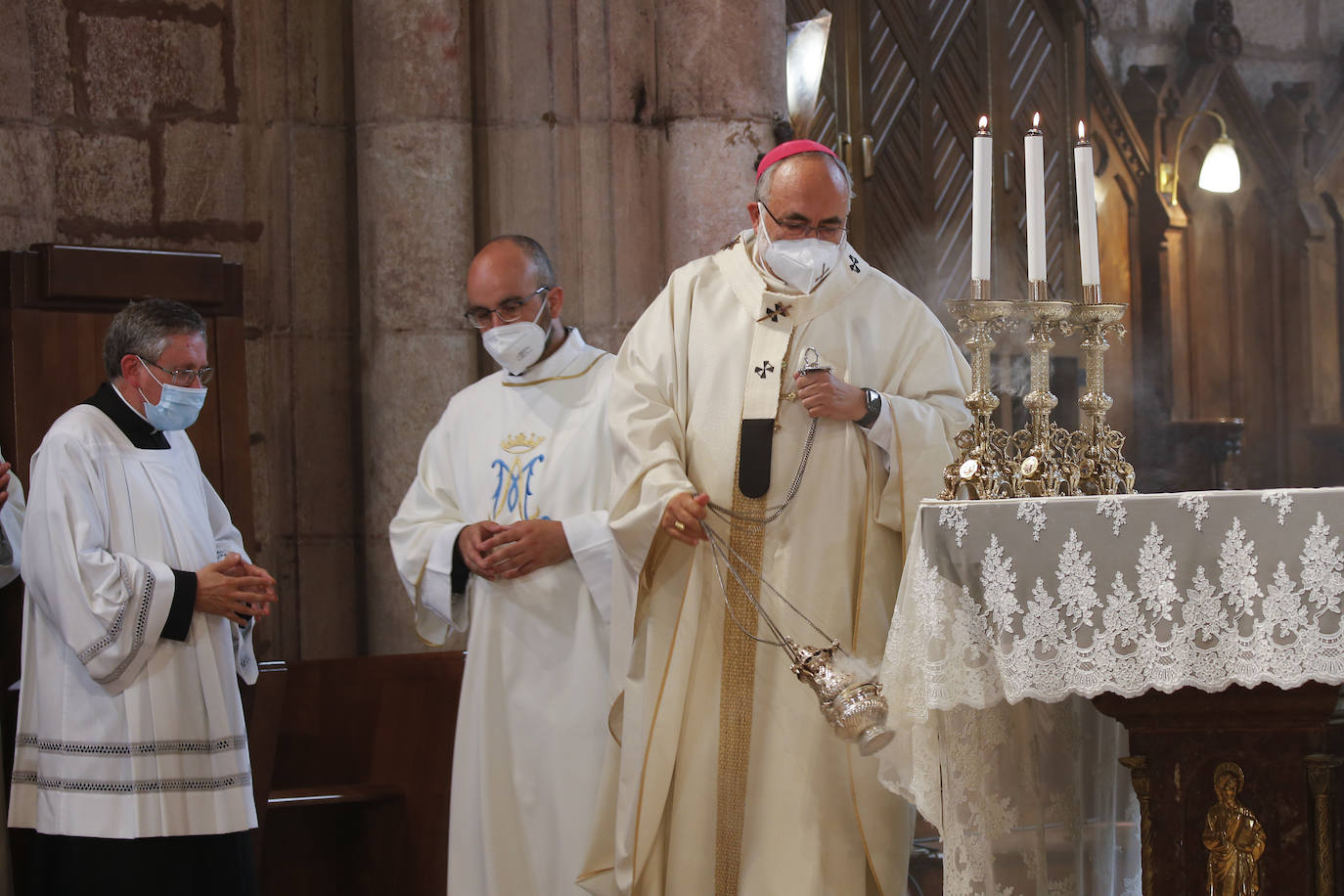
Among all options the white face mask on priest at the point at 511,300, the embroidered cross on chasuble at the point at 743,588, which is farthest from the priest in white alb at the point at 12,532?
the embroidered cross on chasuble at the point at 743,588

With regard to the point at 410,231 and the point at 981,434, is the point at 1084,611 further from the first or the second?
the point at 410,231

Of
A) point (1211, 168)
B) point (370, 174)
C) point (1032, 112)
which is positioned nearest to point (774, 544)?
point (370, 174)

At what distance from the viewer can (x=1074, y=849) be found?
368 cm

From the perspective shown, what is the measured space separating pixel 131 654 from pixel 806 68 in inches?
135

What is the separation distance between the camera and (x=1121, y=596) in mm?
2971

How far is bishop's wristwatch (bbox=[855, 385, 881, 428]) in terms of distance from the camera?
12.4ft

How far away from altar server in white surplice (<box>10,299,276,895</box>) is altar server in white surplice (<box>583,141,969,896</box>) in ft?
3.22

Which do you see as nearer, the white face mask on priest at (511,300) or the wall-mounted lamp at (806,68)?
the white face mask on priest at (511,300)

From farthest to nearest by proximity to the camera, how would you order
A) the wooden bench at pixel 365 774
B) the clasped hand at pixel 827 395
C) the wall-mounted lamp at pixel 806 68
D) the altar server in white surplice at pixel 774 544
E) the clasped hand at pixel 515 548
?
the wall-mounted lamp at pixel 806 68 < the wooden bench at pixel 365 774 < the clasped hand at pixel 515 548 < the altar server in white surplice at pixel 774 544 < the clasped hand at pixel 827 395

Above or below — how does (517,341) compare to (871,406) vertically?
above

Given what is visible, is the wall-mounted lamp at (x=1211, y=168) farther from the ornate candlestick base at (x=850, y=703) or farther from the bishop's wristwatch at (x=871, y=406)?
the ornate candlestick base at (x=850, y=703)

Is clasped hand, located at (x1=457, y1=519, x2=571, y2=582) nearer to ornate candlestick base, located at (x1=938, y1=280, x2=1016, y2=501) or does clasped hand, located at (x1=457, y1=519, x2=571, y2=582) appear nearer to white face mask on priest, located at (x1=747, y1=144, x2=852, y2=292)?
white face mask on priest, located at (x1=747, y1=144, x2=852, y2=292)

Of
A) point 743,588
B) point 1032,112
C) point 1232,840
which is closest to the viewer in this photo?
point 1232,840

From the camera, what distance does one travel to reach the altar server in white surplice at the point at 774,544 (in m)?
3.84
